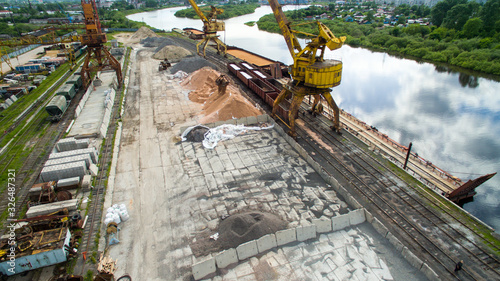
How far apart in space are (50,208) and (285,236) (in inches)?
578

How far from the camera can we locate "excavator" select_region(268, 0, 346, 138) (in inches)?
925

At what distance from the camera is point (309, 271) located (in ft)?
45.0

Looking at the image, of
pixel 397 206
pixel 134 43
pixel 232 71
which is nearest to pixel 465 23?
pixel 232 71

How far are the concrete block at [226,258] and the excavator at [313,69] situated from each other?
14.5m

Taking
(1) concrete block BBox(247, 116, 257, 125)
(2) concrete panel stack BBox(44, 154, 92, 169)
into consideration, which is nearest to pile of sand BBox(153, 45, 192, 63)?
(1) concrete block BBox(247, 116, 257, 125)

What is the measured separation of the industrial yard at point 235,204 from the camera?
45.9ft

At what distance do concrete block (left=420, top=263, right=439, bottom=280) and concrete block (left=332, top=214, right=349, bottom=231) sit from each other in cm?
414

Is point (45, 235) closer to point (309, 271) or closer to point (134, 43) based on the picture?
point (309, 271)

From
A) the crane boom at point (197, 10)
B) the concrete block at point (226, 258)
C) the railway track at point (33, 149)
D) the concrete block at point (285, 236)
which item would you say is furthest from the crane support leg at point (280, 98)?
the crane boom at point (197, 10)

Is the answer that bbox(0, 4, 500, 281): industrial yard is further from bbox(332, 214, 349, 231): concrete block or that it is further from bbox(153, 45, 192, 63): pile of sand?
bbox(153, 45, 192, 63): pile of sand

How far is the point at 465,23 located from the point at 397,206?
76.6 meters

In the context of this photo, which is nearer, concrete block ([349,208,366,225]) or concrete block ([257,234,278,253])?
concrete block ([257,234,278,253])

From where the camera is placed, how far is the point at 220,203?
1825 cm

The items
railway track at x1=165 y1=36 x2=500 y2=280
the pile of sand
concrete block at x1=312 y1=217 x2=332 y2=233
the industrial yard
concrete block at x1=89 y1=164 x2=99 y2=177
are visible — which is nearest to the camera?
the industrial yard
